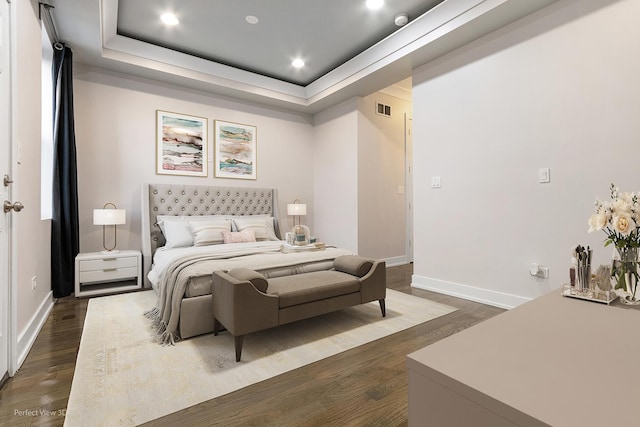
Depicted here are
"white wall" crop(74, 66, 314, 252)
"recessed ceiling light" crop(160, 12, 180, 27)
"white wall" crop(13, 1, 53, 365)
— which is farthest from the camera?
"white wall" crop(74, 66, 314, 252)

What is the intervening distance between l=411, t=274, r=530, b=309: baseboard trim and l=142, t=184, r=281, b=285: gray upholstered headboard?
2372 mm

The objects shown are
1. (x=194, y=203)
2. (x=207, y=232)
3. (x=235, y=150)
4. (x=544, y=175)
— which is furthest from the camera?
(x=235, y=150)

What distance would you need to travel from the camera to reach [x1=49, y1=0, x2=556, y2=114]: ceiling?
3.15 m

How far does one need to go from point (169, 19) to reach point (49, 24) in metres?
1.12

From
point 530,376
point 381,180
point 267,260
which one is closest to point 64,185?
point 267,260

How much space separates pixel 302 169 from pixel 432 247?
9.59 ft

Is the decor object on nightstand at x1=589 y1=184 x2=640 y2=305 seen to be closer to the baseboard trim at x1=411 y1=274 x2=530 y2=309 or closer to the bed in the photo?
the baseboard trim at x1=411 y1=274 x2=530 y2=309

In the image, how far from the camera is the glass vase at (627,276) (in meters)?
1.09

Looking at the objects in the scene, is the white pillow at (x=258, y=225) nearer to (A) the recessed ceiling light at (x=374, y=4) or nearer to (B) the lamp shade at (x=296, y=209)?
(B) the lamp shade at (x=296, y=209)

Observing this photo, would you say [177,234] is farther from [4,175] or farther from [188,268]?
[4,175]

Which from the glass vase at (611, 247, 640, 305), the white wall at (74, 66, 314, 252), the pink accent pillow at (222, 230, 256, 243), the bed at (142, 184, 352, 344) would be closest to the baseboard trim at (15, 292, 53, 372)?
the bed at (142, 184, 352, 344)

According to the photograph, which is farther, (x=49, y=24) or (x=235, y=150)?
(x=235, y=150)

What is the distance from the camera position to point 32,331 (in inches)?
94.2

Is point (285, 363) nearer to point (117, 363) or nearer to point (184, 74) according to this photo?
point (117, 363)
